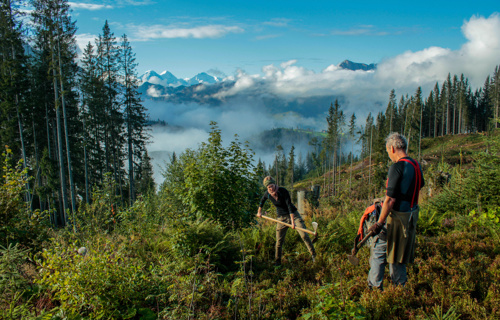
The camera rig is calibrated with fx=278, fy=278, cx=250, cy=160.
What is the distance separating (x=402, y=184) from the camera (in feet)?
12.6

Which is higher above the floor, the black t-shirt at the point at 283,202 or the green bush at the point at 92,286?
the black t-shirt at the point at 283,202

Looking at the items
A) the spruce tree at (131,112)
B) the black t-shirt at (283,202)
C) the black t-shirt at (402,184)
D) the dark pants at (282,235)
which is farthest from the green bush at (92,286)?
the spruce tree at (131,112)

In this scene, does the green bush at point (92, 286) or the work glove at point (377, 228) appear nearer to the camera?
the green bush at point (92, 286)

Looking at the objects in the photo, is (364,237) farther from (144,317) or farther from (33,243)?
(33,243)

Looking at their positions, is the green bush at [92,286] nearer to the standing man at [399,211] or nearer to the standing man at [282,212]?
the standing man at [282,212]

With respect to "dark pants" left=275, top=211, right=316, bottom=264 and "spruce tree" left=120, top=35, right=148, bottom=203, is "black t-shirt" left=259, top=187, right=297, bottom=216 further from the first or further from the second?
"spruce tree" left=120, top=35, right=148, bottom=203

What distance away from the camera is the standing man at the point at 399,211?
3.84 metres

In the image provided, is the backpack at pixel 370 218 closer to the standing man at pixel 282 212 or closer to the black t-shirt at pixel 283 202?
the standing man at pixel 282 212

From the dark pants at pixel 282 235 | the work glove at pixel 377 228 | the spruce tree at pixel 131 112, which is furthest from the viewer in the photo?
the spruce tree at pixel 131 112

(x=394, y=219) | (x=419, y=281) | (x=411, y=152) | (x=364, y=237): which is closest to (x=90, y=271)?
(x=364, y=237)

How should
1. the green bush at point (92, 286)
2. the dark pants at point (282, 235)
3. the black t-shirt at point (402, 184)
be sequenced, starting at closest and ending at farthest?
the green bush at point (92, 286)
the black t-shirt at point (402, 184)
the dark pants at point (282, 235)

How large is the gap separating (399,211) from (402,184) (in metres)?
0.40

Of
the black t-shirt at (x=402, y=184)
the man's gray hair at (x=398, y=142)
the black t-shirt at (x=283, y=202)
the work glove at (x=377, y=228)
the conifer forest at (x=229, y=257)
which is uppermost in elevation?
the man's gray hair at (x=398, y=142)

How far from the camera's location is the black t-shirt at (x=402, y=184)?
381 cm
